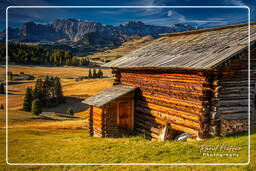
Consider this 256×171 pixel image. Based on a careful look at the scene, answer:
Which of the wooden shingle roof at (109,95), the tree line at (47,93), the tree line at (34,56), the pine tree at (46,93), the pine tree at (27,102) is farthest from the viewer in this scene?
the tree line at (34,56)

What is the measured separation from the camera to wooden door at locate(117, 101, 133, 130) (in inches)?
572

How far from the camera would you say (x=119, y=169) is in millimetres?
7355

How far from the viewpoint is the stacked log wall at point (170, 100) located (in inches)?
406

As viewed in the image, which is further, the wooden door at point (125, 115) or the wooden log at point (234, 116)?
the wooden door at point (125, 115)

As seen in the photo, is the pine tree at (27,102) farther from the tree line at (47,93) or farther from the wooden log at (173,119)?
the wooden log at (173,119)

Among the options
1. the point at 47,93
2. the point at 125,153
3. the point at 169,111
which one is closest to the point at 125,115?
the point at 169,111

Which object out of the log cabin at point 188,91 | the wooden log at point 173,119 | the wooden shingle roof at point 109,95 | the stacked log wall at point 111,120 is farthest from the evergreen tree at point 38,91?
the wooden log at point 173,119

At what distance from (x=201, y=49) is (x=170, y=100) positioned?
3.11 meters

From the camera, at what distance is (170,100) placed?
12117mm

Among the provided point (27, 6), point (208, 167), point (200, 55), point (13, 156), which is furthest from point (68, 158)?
point (200, 55)

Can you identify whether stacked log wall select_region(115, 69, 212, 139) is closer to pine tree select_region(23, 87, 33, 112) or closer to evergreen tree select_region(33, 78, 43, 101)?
pine tree select_region(23, 87, 33, 112)

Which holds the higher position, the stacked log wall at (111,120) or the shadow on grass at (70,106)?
the stacked log wall at (111,120)

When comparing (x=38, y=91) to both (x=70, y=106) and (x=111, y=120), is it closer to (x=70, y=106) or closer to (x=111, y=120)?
(x=70, y=106)

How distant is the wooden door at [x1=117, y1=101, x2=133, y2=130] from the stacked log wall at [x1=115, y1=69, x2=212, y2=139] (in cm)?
40
